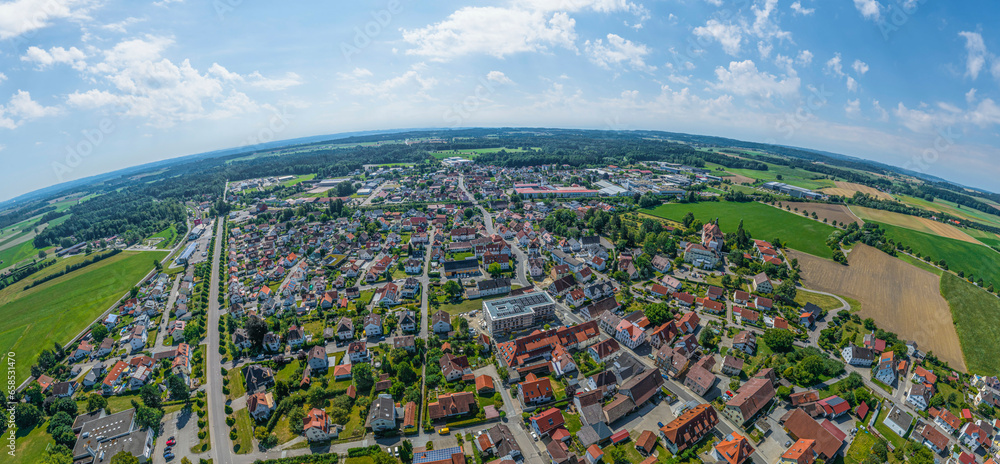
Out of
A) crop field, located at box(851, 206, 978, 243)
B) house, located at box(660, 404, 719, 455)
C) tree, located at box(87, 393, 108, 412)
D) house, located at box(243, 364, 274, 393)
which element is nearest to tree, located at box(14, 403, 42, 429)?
tree, located at box(87, 393, 108, 412)

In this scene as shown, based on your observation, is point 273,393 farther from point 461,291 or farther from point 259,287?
point 259,287

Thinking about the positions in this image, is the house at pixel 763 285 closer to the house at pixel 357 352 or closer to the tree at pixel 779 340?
the tree at pixel 779 340

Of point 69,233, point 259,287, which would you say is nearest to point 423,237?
point 259,287

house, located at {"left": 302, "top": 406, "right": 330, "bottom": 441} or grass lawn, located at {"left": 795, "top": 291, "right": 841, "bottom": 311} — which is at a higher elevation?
grass lawn, located at {"left": 795, "top": 291, "right": 841, "bottom": 311}

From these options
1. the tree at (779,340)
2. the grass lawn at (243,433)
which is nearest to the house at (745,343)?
the tree at (779,340)

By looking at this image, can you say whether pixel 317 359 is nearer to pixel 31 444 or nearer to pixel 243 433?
Answer: pixel 243 433

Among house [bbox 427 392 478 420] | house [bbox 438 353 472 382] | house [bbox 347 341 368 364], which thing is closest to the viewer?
house [bbox 427 392 478 420]

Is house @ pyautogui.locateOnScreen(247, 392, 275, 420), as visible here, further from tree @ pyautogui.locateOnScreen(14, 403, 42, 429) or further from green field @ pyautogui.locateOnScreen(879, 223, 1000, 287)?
green field @ pyautogui.locateOnScreen(879, 223, 1000, 287)
